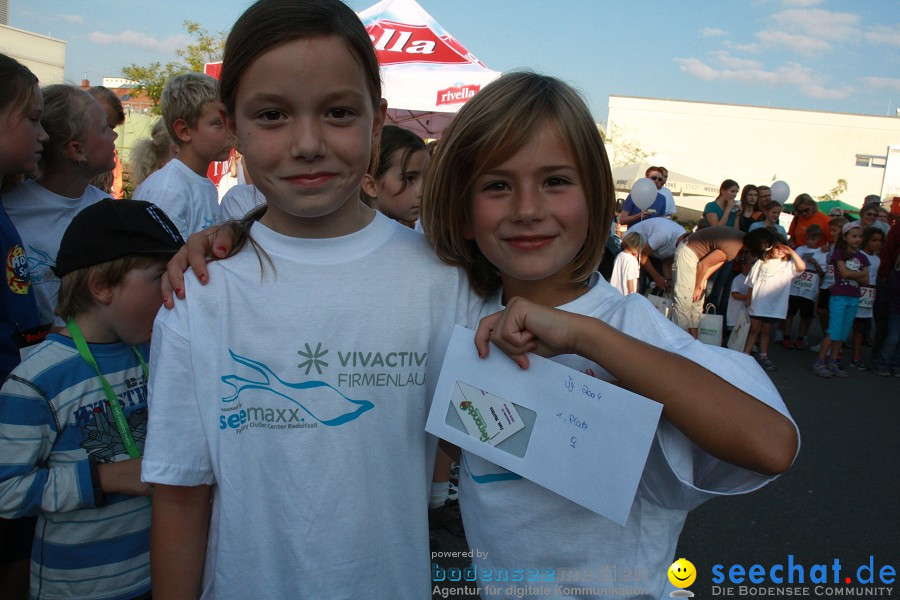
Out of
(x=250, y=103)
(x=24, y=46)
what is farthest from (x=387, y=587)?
(x=24, y=46)

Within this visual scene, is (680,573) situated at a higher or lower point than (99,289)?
lower

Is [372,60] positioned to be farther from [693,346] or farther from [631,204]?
[631,204]

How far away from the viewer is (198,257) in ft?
4.02

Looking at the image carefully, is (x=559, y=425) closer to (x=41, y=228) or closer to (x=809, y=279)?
(x=41, y=228)

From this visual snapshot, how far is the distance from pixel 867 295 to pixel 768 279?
1.81m

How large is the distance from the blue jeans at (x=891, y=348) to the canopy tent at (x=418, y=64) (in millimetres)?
5701

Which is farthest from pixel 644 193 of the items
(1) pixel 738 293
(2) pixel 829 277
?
(2) pixel 829 277

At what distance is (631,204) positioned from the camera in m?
9.65

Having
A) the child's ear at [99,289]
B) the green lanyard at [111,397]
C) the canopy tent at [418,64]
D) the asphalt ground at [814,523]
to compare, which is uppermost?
the canopy tent at [418,64]

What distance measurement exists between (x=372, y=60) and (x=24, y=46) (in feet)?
119

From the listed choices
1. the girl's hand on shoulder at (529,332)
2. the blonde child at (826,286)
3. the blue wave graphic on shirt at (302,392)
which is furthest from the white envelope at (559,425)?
the blonde child at (826,286)

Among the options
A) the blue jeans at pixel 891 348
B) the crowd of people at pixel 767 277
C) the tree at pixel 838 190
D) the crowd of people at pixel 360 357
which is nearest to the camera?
the crowd of people at pixel 360 357

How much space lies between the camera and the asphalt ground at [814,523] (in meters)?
3.08

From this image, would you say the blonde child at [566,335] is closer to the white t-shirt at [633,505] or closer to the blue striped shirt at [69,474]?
the white t-shirt at [633,505]
